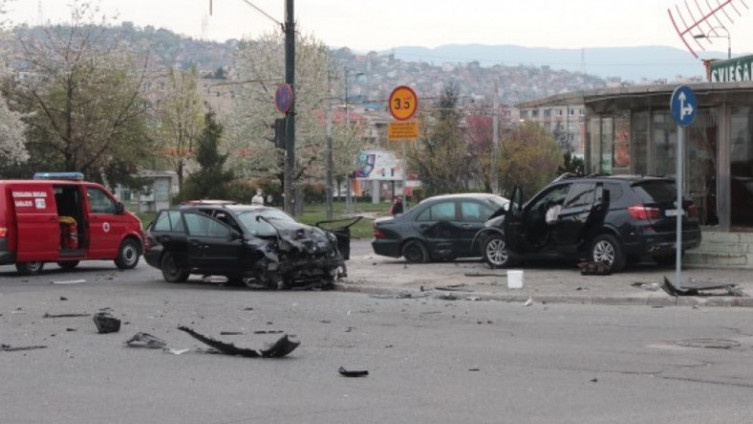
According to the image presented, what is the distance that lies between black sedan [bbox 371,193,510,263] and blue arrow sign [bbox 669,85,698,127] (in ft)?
20.7

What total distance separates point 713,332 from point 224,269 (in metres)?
9.45

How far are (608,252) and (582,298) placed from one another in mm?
2945

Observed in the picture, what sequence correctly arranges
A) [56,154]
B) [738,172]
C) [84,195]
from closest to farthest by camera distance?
[738,172] → [84,195] → [56,154]

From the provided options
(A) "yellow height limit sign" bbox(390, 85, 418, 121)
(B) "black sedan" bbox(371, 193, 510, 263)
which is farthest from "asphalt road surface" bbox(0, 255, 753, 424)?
(A) "yellow height limit sign" bbox(390, 85, 418, 121)

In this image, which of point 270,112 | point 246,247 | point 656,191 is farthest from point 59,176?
point 270,112

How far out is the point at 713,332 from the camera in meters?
11.8

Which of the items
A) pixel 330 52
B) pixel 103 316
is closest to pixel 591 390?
pixel 103 316

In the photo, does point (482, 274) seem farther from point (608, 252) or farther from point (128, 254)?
point (128, 254)

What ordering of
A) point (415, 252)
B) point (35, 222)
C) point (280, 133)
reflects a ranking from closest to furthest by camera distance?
point (35, 222)
point (415, 252)
point (280, 133)

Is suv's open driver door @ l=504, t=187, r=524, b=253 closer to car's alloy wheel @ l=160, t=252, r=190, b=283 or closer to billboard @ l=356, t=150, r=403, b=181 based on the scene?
car's alloy wheel @ l=160, t=252, r=190, b=283

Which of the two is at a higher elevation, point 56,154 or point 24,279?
point 56,154

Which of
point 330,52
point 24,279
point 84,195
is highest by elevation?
point 330,52

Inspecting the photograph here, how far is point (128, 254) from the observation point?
77.9 feet

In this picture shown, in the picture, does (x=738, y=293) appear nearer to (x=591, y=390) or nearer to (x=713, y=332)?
(x=713, y=332)
